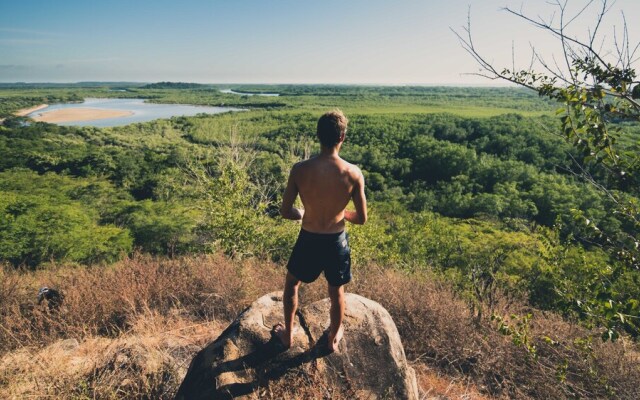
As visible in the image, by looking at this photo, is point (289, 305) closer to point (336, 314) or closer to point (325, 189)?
point (336, 314)

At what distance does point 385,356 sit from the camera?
368 cm

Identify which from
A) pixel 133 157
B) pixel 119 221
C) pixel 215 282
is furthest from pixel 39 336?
pixel 133 157

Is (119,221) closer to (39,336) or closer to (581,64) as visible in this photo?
(39,336)

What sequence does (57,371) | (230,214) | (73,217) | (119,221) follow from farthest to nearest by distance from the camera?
(119,221) → (73,217) → (230,214) → (57,371)

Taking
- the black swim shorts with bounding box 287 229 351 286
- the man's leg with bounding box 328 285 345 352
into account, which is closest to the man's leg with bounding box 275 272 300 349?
the black swim shorts with bounding box 287 229 351 286

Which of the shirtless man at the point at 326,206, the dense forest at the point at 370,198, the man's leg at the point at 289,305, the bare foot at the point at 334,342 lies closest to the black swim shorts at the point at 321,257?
the shirtless man at the point at 326,206

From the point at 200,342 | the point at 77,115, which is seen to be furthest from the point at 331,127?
the point at 77,115

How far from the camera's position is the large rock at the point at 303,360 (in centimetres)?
320

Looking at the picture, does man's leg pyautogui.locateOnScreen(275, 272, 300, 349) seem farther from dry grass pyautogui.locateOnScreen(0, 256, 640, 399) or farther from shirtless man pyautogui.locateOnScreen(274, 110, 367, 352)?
dry grass pyautogui.locateOnScreen(0, 256, 640, 399)

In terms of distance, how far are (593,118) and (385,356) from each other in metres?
2.74

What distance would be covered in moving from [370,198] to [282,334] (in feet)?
149

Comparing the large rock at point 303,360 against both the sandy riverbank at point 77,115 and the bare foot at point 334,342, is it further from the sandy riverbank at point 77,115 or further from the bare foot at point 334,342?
the sandy riverbank at point 77,115

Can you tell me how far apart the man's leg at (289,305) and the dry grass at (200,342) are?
365 millimetres

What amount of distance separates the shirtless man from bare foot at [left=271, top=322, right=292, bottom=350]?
480mm
